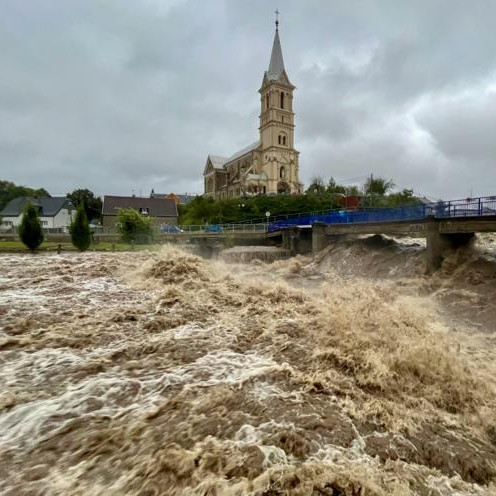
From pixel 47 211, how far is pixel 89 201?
23987 mm

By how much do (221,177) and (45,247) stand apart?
73167mm

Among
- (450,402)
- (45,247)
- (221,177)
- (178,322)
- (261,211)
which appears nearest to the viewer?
(450,402)

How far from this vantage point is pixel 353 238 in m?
30.9

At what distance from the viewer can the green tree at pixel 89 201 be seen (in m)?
89.8

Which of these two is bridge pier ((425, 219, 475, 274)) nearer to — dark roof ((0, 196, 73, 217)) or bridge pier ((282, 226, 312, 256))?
bridge pier ((282, 226, 312, 256))

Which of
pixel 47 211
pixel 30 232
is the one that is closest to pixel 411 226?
pixel 30 232

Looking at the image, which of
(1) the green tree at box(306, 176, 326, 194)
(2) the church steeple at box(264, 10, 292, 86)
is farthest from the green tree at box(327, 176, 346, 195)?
(2) the church steeple at box(264, 10, 292, 86)

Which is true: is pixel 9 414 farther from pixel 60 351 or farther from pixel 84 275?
pixel 84 275

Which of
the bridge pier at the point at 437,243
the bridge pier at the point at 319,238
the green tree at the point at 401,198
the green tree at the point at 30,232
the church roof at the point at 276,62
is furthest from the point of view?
the church roof at the point at 276,62

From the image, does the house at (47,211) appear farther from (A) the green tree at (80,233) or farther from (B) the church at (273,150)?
(B) the church at (273,150)

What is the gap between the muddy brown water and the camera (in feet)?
12.1

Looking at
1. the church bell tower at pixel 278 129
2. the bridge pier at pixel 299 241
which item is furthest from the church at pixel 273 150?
the bridge pier at pixel 299 241

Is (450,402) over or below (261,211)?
below

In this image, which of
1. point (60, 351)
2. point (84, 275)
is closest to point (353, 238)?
point (84, 275)
